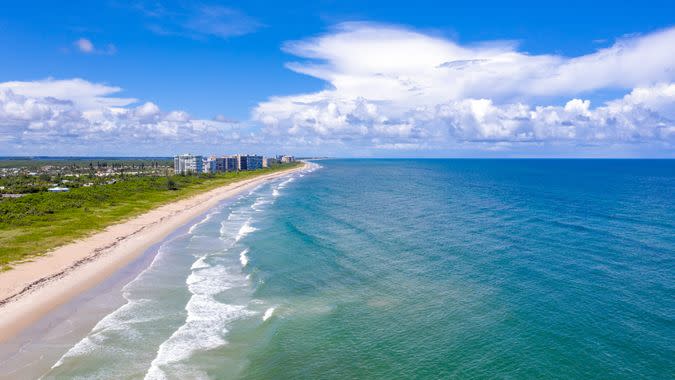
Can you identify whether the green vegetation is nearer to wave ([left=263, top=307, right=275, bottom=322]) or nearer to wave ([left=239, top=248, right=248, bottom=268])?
wave ([left=239, top=248, right=248, bottom=268])

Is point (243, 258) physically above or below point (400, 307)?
above

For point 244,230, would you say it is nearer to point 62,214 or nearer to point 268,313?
point 62,214

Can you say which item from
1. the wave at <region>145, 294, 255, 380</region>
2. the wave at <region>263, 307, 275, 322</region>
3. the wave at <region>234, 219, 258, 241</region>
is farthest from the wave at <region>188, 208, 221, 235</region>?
the wave at <region>263, 307, 275, 322</region>

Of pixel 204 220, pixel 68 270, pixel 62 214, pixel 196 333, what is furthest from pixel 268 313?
pixel 62 214

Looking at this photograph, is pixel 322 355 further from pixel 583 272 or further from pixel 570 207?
pixel 570 207

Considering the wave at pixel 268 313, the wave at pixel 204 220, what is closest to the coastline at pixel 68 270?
the wave at pixel 204 220

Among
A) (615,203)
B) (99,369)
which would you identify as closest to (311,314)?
(99,369)
